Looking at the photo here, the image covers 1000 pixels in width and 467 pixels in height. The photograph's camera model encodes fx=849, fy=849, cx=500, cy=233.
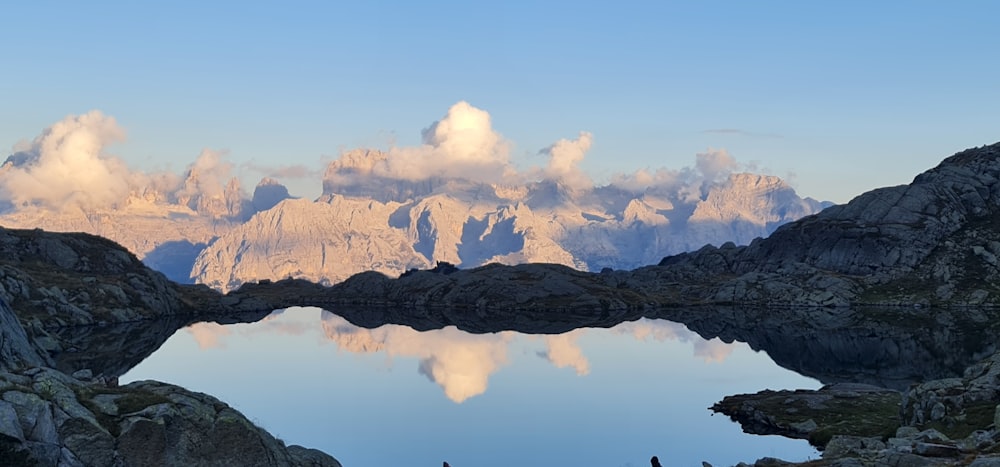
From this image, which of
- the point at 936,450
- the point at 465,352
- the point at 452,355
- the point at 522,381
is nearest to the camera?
the point at 936,450

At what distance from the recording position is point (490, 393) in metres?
119

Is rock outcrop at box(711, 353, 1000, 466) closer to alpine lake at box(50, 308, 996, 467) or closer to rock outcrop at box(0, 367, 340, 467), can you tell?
alpine lake at box(50, 308, 996, 467)

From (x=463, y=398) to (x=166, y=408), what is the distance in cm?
7229

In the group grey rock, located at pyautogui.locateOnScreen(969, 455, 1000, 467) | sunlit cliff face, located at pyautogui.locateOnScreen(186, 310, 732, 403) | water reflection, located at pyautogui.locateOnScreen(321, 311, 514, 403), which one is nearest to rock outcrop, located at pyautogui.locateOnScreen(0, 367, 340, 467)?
grey rock, located at pyautogui.locateOnScreen(969, 455, 1000, 467)

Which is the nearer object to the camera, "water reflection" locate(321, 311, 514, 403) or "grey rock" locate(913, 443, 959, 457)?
"grey rock" locate(913, 443, 959, 457)

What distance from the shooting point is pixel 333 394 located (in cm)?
11762

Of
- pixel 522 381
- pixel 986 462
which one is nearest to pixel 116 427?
pixel 986 462

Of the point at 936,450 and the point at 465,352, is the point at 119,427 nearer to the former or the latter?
the point at 936,450

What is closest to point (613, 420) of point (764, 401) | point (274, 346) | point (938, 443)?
point (764, 401)

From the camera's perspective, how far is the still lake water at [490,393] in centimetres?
8006

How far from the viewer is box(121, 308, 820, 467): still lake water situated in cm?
8006

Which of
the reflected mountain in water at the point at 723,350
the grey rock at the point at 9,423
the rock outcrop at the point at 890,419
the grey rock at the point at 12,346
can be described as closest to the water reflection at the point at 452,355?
the reflected mountain in water at the point at 723,350

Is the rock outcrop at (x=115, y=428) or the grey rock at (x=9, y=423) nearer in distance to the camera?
the grey rock at (x=9, y=423)

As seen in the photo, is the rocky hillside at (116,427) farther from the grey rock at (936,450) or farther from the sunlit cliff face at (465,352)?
the sunlit cliff face at (465,352)
